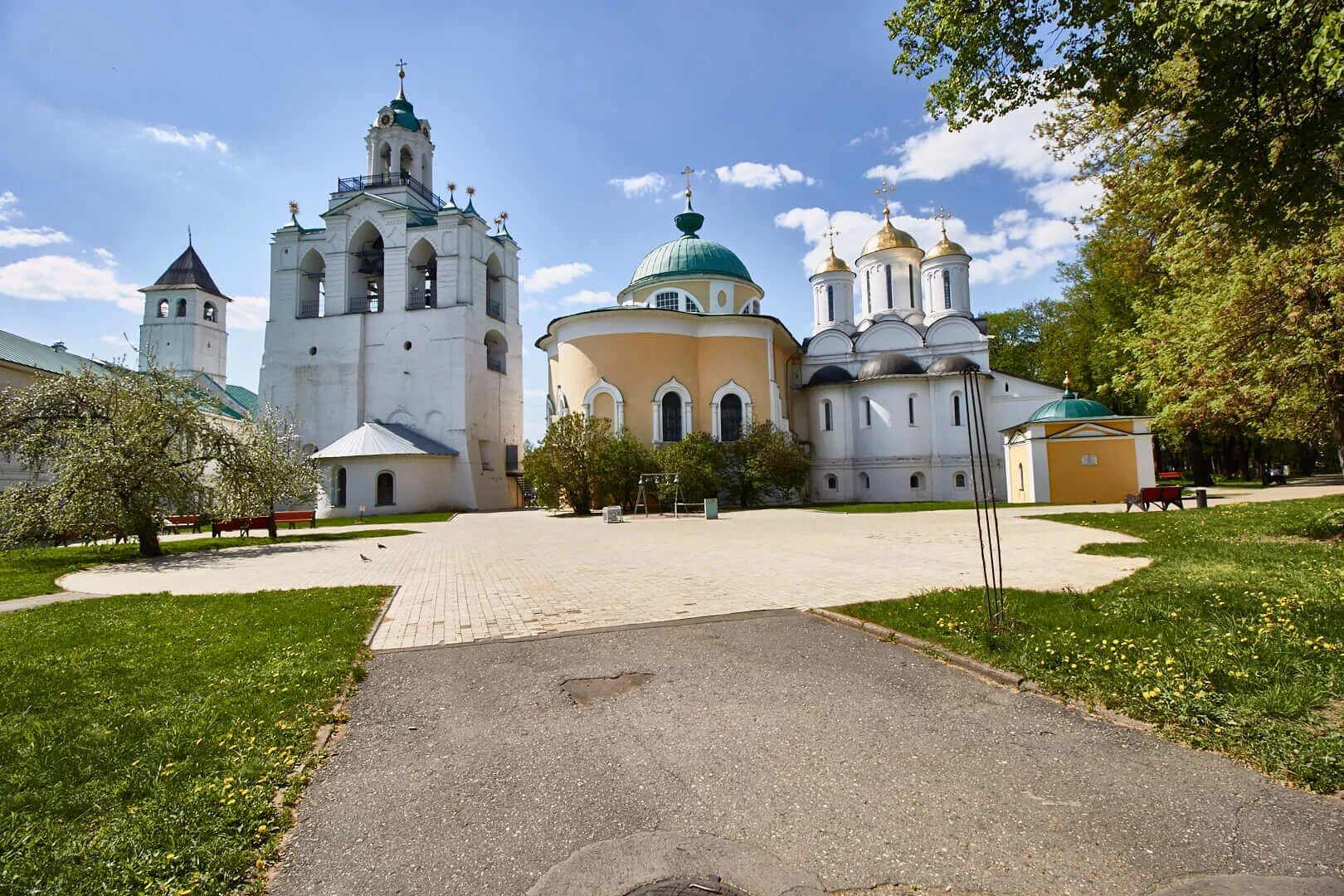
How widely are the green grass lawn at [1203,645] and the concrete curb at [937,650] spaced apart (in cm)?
10

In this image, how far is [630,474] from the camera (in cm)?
2977

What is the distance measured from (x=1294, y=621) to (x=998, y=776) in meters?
4.02

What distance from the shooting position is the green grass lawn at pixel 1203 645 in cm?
371

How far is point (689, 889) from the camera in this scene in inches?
99.9

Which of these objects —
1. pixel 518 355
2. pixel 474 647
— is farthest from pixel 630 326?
pixel 474 647

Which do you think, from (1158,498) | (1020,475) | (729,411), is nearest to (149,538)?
(729,411)

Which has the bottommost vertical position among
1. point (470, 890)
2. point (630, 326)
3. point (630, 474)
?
point (470, 890)

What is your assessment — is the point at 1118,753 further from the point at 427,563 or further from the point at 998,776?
the point at 427,563

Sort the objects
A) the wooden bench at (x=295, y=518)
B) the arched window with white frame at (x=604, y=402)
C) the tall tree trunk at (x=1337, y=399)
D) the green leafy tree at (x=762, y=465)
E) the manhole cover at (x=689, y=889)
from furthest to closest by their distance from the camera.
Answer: the arched window with white frame at (x=604, y=402), the green leafy tree at (x=762, y=465), the wooden bench at (x=295, y=518), the tall tree trunk at (x=1337, y=399), the manhole cover at (x=689, y=889)

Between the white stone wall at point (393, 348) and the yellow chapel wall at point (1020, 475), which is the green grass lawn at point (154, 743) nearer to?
the yellow chapel wall at point (1020, 475)

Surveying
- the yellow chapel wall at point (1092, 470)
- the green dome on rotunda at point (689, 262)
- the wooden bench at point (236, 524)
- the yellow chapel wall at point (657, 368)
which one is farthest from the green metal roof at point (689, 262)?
the wooden bench at point (236, 524)

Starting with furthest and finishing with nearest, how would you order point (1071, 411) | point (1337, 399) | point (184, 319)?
point (184, 319) < point (1071, 411) < point (1337, 399)

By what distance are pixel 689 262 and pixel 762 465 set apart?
15578mm

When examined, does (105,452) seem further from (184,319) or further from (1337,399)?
(184,319)
